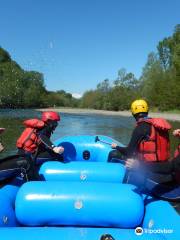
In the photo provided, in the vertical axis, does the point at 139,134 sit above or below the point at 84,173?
above

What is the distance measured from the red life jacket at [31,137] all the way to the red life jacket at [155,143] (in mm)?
1557

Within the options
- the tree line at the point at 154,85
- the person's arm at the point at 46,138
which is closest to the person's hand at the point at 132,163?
the person's arm at the point at 46,138

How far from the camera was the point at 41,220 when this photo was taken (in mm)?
3725

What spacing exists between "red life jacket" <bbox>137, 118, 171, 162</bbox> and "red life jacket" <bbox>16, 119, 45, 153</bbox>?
1.56 meters

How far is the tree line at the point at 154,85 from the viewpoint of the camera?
4075cm

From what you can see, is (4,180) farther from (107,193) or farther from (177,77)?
(177,77)

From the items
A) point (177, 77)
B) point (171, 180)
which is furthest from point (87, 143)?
point (177, 77)

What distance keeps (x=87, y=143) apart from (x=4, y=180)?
2.53 metres

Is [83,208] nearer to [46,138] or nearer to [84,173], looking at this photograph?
[84,173]

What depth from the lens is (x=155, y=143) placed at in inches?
170

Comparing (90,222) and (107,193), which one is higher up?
(107,193)

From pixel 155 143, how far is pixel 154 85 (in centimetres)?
4207

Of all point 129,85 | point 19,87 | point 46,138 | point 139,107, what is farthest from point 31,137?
point 129,85

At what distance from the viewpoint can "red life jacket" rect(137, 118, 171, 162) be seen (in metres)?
4.29
